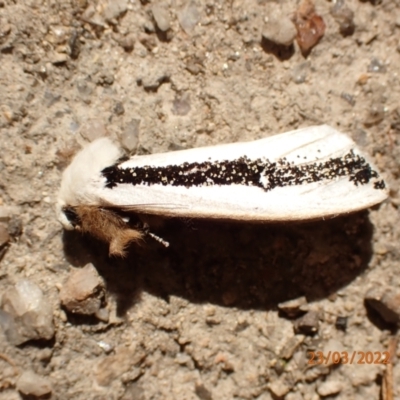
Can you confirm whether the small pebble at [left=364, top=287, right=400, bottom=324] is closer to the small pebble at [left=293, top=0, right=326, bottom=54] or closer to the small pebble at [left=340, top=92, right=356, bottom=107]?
the small pebble at [left=340, top=92, right=356, bottom=107]

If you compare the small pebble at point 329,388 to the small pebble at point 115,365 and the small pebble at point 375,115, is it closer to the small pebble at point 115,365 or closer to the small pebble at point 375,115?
the small pebble at point 115,365

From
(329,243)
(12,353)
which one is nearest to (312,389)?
(329,243)

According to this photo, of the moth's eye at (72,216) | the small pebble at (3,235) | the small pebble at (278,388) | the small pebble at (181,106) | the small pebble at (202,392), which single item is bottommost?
the small pebble at (202,392)

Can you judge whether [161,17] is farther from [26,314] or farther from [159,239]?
[26,314]

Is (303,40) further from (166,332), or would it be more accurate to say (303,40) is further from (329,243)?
(166,332)

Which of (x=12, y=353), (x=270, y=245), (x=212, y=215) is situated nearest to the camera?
(x=212, y=215)

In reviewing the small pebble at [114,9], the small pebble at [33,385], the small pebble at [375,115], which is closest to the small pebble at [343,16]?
the small pebble at [375,115]
